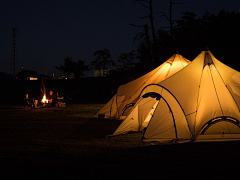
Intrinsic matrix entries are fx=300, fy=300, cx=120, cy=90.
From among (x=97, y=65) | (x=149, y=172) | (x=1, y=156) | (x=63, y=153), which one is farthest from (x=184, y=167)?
(x=97, y=65)

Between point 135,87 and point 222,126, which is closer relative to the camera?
point 222,126

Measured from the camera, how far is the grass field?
17.4ft

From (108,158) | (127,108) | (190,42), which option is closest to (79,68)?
(190,42)

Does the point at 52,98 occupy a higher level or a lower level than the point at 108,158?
higher

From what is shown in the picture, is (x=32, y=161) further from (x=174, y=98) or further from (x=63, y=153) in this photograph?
(x=174, y=98)

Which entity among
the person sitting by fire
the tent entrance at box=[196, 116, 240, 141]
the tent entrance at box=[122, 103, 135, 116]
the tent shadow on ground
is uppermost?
the person sitting by fire

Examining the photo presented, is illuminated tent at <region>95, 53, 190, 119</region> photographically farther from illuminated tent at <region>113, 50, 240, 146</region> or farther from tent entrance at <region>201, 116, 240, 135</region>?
tent entrance at <region>201, 116, 240, 135</region>

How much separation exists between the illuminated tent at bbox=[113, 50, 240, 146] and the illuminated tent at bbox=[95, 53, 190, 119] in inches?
127

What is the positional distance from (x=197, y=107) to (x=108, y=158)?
3122mm

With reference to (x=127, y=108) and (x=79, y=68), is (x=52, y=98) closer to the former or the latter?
(x=127, y=108)

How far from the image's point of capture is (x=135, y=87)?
12.9 meters

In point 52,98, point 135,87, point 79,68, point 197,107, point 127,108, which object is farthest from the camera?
point 79,68

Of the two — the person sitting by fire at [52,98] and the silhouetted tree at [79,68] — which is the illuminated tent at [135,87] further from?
the silhouetted tree at [79,68]

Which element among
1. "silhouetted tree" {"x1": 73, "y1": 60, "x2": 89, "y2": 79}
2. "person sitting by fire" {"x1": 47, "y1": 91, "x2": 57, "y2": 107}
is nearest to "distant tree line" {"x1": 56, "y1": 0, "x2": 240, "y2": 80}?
"person sitting by fire" {"x1": 47, "y1": 91, "x2": 57, "y2": 107}
